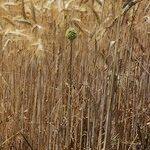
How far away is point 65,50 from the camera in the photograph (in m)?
1.41

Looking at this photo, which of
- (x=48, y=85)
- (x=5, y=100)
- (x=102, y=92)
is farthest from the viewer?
(x=5, y=100)

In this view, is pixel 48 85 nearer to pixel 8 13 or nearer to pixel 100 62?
pixel 100 62

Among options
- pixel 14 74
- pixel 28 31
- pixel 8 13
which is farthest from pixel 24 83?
pixel 8 13

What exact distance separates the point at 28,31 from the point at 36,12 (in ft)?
0.26

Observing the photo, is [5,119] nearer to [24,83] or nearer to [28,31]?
[24,83]

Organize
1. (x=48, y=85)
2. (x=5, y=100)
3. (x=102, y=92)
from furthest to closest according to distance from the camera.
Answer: (x=5, y=100) < (x=48, y=85) < (x=102, y=92)

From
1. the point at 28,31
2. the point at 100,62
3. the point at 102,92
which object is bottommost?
the point at 102,92

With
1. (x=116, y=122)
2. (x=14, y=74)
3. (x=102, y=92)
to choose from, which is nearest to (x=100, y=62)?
(x=102, y=92)

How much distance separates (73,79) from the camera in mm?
1595

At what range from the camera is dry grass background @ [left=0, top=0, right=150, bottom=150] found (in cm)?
134

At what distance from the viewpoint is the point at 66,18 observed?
137 centimetres

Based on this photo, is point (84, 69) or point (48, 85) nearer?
point (48, 85)

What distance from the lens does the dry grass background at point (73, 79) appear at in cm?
134

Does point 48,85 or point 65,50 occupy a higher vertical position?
point 65,50
